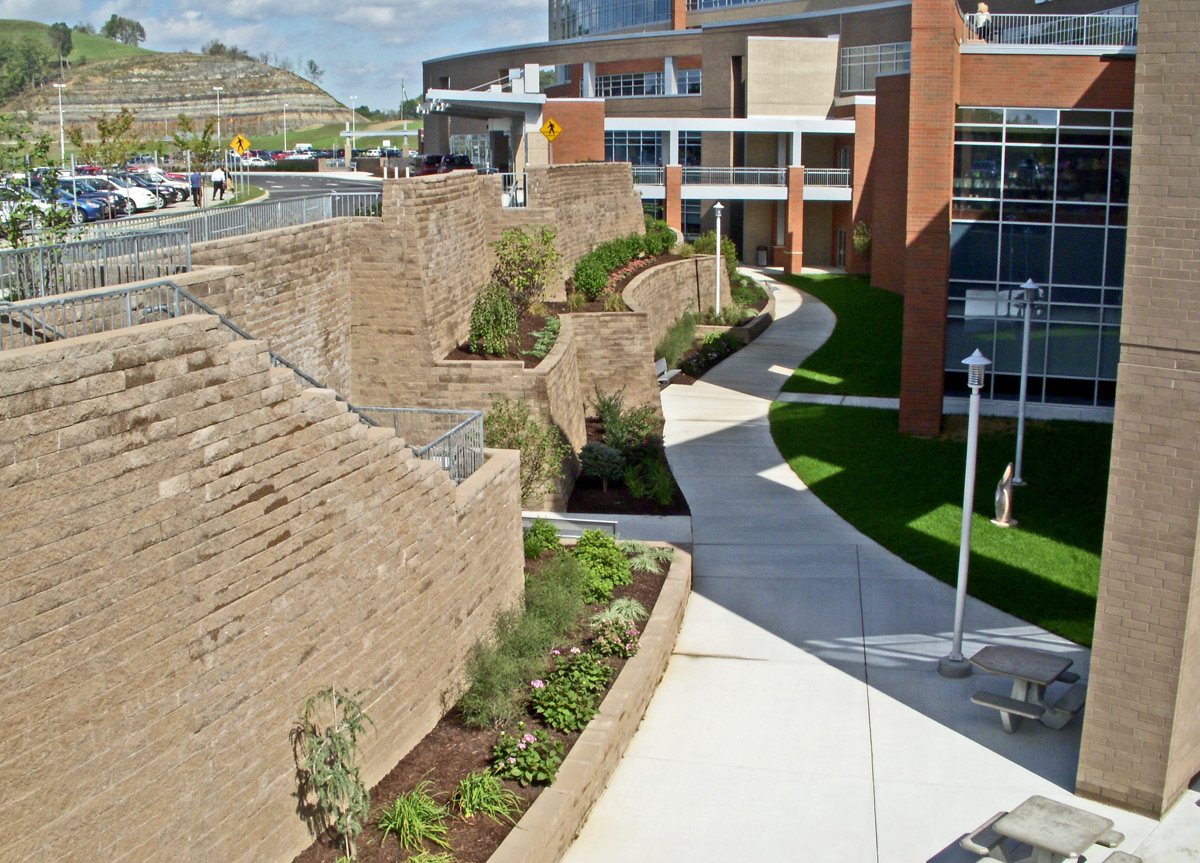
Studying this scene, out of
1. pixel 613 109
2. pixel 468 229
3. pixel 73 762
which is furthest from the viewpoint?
pixel 613 109

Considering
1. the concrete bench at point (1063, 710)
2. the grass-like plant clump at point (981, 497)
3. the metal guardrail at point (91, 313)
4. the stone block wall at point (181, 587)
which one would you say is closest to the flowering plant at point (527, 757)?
the stone block wall at point (181, 587)

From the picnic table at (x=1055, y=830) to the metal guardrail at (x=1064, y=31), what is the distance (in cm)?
1899

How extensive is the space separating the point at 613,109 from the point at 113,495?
198 feet

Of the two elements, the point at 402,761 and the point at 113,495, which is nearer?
the point at 113,495

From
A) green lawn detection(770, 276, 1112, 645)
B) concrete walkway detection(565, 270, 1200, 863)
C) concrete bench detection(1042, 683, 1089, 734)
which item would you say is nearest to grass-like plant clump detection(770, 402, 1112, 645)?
green lawn detection(770, 276, 1112, 645)

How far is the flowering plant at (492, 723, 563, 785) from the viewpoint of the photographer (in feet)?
31.6

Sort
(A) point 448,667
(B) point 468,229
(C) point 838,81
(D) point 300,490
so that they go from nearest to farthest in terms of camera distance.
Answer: (D) point 300,490
(A) point 448,667
(B) point 468,229
(C) point 838,81

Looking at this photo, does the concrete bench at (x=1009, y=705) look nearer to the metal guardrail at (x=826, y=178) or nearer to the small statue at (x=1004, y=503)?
the small statue at (x=1004, y=503)

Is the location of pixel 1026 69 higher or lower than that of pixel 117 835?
higher

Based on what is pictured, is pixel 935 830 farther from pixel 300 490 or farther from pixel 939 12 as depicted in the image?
pixel 939 12

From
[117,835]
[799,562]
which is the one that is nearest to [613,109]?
[799,562]

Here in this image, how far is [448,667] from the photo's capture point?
10883mm

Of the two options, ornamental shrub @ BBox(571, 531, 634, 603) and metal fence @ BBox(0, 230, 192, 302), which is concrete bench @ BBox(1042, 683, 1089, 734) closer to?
ornamental shrub @ BBox(571, 531, 634, 603)

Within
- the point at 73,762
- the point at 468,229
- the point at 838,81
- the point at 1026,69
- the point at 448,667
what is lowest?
the point at 448,667
